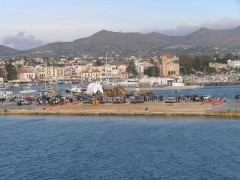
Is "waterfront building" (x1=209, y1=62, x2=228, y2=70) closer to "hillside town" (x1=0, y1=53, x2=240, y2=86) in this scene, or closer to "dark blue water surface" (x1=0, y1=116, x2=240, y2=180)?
"hillside town" (x1=0, y1=53, x2=240, y2=86)

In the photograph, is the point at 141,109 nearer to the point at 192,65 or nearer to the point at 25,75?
the point at 192,65

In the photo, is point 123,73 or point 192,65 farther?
point 123,73

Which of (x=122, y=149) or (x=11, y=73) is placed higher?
(x=11, y=73)

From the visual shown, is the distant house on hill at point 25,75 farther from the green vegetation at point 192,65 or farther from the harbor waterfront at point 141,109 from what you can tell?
the harbor waterfront at point 141,109

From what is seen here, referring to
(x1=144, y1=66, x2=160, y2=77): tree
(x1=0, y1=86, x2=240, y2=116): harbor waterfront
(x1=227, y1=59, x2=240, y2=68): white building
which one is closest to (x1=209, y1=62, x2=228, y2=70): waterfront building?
(x1=227, y1=59, x2=240, y2=68): white building

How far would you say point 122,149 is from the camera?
20250 millimetres

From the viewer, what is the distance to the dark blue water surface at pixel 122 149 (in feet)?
54.6

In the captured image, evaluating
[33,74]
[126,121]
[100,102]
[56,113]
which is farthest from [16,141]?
[33,74]

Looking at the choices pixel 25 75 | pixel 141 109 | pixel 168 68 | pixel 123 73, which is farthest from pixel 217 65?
pixel 141 109

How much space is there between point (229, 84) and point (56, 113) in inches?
1657

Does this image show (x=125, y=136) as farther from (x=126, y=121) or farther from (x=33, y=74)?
(x=33, y=74)

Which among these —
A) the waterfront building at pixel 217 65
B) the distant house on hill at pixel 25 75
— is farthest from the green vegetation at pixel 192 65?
the distant house on hill at pixel 25 75

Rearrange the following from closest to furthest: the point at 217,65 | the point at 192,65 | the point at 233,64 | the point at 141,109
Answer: the point at 141,109, the point at 192,65, the point at 217,65, the point at 233,64

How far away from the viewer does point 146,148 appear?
802 inches
